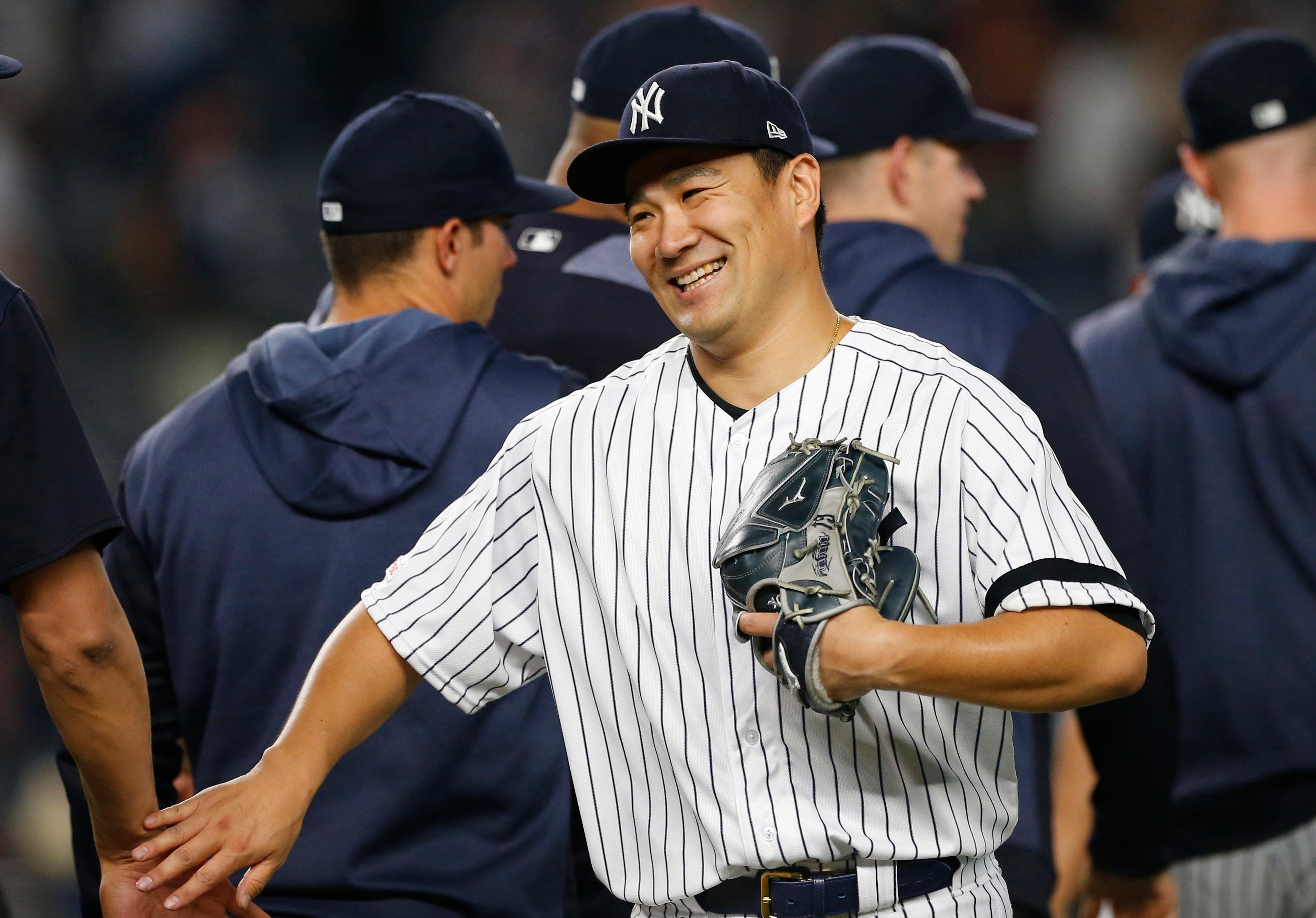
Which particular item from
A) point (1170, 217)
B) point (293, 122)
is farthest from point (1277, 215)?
point (293, 122)

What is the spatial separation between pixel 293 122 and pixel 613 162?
850 centimetres

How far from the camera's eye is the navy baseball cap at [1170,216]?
5.73 m

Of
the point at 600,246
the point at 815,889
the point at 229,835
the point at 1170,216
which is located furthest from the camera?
the point at 1170,216

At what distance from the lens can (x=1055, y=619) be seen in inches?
77.2

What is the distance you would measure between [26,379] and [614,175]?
3.10ft

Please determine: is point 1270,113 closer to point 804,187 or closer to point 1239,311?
point 1239,311

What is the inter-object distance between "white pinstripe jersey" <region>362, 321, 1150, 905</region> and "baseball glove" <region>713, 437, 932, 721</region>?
14 centimetres

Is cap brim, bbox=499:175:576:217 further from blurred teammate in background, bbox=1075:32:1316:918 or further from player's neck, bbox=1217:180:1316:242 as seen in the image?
player's neck, bbox=1217:180:1316:242

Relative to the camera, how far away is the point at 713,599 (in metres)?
2.21

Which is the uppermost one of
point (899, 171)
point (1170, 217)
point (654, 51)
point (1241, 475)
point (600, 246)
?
point (654, 51)

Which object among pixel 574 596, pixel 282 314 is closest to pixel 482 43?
pixel 282 314

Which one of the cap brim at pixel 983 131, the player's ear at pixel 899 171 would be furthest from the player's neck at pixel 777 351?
the cap brim at pixel 983 131

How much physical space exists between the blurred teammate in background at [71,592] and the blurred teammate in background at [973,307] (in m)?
1.63

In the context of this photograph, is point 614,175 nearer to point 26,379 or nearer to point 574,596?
point 574,596
